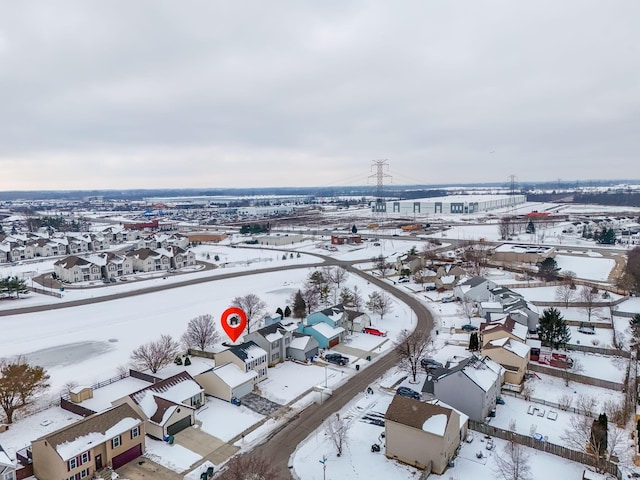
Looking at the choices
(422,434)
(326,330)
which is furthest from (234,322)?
(422,434)

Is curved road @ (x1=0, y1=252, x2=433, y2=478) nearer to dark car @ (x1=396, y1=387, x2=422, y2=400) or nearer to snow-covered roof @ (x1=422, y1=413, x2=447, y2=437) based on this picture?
dark car @ (x1=396, y1=387, x2=422, y2=400)

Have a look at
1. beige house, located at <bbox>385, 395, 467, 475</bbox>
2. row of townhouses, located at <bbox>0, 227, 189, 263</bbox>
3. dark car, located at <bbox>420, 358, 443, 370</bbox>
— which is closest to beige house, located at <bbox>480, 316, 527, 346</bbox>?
dark car, located at <bbox>420, 358, 443, 370</bbox>

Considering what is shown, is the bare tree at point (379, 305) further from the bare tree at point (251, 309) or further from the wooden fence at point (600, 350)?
the wooden fence at point (600, 350)

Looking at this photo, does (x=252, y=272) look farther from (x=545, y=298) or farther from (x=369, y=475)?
(x=369, y=475)

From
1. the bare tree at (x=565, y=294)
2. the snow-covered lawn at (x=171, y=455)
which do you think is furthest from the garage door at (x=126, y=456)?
the bare tree at (x=565, y=294)

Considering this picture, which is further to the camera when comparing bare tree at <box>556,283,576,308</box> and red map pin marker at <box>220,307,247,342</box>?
bare tree at <box>556,283,576,308</box>
